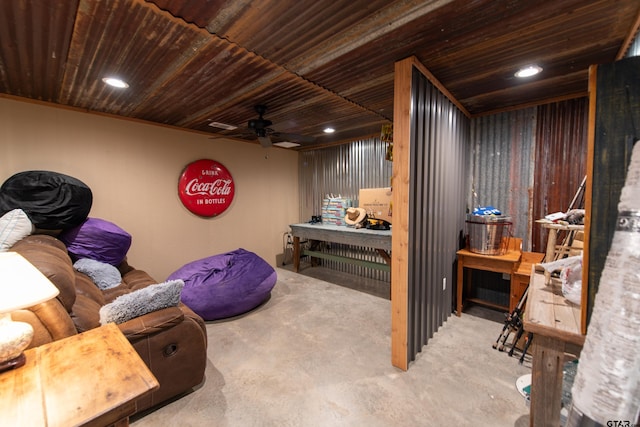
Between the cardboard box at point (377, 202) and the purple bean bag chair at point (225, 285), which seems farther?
the cardboard box at point (377, 202)

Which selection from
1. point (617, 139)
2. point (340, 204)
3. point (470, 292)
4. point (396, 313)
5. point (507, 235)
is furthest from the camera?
point (340, 204)

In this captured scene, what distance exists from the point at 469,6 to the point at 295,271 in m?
4.41

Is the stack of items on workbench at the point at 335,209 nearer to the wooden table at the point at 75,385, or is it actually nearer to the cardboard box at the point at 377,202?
the cardboard box at the point at 377,202

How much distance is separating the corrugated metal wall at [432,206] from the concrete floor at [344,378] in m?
0.28

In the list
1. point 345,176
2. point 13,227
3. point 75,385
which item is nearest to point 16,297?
point 75,385

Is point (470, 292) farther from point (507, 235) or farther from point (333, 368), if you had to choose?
point (333, 368)

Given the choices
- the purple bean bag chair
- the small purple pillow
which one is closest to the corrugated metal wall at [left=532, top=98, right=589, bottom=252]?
the purple bean bag chair

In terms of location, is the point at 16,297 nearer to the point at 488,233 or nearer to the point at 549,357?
the point at 549,357

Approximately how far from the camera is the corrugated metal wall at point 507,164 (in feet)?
9.72

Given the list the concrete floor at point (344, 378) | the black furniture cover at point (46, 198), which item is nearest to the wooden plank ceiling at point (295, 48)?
the black furniture cover at point (46, 198)

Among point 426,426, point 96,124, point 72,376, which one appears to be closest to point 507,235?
point 426,426

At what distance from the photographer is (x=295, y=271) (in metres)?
4.95

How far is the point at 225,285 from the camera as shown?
300 centimetres

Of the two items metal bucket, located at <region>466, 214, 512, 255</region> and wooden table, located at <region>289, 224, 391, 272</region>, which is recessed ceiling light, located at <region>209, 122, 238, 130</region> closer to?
wooden table, located at <region>289, 224, 391, 272</region>
